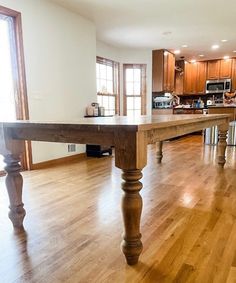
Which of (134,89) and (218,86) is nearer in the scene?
(134,89)

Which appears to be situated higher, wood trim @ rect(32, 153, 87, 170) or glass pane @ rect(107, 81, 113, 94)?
glass pane @ rect(107, 81, 113, 94)

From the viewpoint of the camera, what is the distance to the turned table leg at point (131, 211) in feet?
4.09

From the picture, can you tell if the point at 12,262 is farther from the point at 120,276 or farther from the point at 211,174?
the point at 211,174

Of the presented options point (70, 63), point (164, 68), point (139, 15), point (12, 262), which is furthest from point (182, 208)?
point (164, 68)

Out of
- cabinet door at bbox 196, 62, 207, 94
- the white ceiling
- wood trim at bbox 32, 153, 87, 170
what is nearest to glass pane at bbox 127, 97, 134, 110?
the white ceiling

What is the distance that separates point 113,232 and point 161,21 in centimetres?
409

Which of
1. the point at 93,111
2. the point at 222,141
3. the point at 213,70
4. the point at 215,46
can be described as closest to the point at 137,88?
the point at 215,46

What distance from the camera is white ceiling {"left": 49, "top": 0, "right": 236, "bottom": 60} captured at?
12.4 ft

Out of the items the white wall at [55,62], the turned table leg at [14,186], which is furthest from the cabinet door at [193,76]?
the turned table leg at [14,186]

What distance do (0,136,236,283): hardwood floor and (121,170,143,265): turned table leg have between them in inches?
3.6

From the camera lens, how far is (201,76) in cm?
A: 827

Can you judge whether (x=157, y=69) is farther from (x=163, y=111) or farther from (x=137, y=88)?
(x=163, y=111)

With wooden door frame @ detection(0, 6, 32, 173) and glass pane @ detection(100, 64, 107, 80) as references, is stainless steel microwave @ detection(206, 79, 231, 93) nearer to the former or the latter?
glass pane @ detection(100, 64, 107, 80)

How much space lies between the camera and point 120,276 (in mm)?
1246
